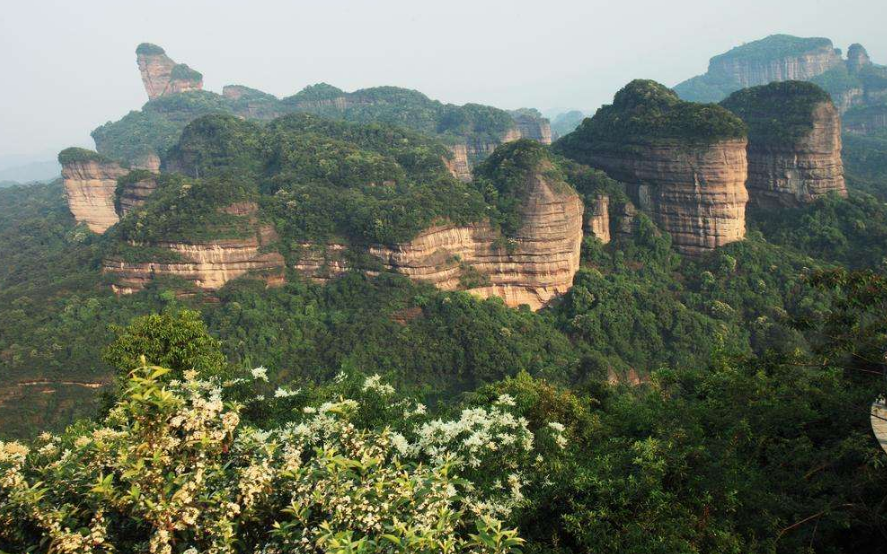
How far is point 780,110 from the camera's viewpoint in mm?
58125

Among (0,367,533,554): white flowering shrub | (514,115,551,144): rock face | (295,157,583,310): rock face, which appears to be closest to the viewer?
(0,367,533,554): white flowering shrub

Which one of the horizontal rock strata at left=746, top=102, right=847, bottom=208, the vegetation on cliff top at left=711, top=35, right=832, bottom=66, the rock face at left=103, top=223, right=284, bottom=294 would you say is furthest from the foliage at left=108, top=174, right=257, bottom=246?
the vegetation on cliff top at left=711, top=35, right=832, bottom=66

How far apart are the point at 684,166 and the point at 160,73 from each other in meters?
154

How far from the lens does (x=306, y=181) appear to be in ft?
198

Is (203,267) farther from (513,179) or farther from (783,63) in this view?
(783,63)

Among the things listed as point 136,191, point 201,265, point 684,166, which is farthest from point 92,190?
point 684,166

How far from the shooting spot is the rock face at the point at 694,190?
161ft

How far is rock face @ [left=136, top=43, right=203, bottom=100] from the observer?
5891 inches

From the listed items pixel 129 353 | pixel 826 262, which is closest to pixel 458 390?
pixel 129 353

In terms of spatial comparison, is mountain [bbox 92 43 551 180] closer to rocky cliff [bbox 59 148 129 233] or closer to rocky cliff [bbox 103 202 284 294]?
rocky cliff [bbox 59 148 129 233]

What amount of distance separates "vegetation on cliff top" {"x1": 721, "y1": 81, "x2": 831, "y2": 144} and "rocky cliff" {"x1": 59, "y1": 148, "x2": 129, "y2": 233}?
8618 cm

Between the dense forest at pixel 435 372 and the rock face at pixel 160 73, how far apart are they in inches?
2550

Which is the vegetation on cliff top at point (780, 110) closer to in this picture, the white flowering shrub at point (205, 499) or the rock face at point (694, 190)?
the rock face at point (694, 190)

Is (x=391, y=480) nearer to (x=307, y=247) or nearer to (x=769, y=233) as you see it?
(x=307, y=247)
